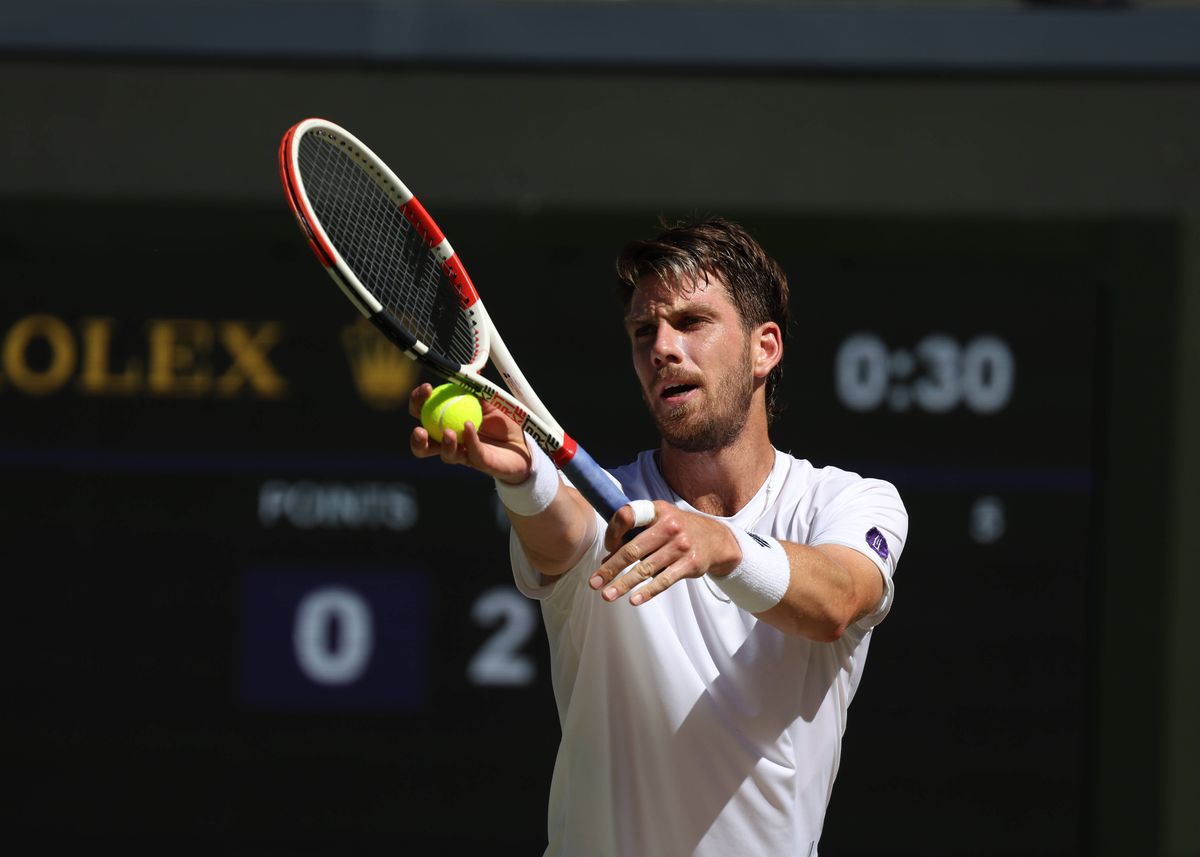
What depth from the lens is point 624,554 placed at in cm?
231

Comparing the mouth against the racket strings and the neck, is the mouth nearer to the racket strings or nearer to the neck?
the neck

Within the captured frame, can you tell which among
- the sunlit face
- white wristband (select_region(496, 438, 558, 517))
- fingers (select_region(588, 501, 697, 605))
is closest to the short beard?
the sunlit face

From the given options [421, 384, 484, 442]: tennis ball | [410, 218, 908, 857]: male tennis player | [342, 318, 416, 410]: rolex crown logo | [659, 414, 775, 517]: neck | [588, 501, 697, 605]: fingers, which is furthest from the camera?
[342, 318, 416, 410]: rolex crown logo

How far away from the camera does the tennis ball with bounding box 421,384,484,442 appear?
7.94 ft

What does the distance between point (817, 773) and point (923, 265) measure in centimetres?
287

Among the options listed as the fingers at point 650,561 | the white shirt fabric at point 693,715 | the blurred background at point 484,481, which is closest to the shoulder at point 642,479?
the white shirt fabric at point 693,715

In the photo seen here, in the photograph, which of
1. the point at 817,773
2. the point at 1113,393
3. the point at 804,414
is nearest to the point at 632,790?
the point at 817,773

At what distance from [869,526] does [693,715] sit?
388 mm

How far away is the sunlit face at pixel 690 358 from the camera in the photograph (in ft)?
8.75

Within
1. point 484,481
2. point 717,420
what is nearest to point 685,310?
point 717,420

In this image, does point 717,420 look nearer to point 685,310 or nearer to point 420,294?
point 685,310

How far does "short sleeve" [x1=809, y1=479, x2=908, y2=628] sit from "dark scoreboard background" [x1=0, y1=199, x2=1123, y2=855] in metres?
2.50

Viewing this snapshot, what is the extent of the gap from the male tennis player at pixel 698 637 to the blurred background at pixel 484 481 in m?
2.46

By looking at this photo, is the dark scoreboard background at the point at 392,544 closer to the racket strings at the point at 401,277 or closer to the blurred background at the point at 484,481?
the blurred background at the point at 484,481
